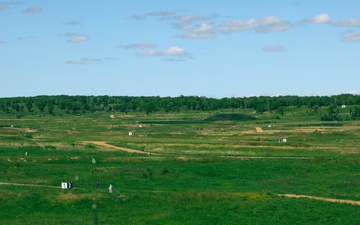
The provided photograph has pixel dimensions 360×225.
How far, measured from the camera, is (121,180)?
217 feet

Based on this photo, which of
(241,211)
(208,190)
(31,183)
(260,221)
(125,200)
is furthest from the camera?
(31,183)

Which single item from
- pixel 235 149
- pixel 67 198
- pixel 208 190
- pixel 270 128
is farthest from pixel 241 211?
pixel 270 128

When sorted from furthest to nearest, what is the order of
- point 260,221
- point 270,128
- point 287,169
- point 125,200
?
point 270,128
point 287,169
point 125,200
point 260,221

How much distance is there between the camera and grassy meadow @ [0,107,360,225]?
157 ft

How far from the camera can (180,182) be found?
65.8m

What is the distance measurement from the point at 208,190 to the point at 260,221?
1172 cm

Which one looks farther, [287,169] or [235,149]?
[235,149]

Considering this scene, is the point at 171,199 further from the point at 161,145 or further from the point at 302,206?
the point at 161,145

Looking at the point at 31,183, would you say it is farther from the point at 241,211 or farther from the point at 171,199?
the point at 241,211

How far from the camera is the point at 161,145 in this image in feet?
346

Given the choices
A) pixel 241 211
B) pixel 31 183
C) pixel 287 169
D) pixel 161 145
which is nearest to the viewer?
pixel 241 211

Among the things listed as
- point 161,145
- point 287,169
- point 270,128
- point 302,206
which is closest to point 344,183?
point 287,169

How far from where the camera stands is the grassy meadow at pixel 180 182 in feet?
157

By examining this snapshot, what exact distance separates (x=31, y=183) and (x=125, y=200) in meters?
14.1
